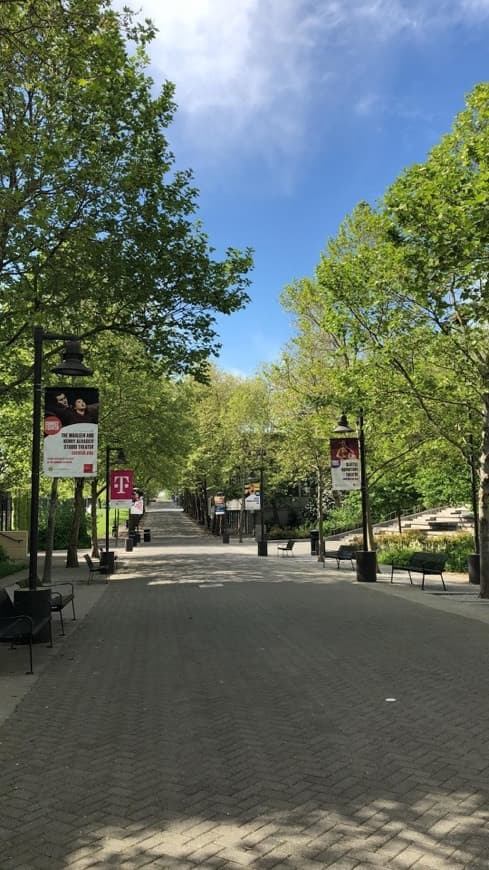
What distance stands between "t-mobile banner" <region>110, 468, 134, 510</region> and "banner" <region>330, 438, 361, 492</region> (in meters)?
9.32

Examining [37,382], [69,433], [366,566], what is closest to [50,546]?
[366,566]

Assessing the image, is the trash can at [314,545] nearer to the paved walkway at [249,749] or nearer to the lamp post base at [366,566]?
the lamp post base at [366,566]

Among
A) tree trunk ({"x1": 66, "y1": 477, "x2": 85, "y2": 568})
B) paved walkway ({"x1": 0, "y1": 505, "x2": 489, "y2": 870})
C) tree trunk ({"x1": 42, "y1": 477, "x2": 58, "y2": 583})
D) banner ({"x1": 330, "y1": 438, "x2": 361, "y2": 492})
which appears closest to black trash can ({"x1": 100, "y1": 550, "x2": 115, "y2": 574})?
tree trunk ({"x1": 66, "y1": 477, "x2": 85, "y2": 568})

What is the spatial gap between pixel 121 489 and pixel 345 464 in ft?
32.8

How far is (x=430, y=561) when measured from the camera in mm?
18281

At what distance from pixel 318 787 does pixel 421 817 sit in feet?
2.50

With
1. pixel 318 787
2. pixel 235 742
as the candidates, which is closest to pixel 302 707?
pixel 235 742

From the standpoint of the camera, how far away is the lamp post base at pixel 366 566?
1948 centimetres

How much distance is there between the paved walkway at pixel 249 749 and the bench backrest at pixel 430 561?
21.6ft

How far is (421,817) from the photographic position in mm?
3934

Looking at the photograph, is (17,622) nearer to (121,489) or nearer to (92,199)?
(92,199)

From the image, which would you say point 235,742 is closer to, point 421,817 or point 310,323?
point 421,817

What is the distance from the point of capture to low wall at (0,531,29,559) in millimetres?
31625

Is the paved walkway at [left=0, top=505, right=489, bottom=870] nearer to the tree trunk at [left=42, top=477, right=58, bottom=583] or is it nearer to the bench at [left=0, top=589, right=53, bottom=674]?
the bench at [left=0, top=589, right=53, bottom=674]
